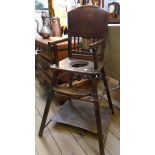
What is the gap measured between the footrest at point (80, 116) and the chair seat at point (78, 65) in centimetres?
44

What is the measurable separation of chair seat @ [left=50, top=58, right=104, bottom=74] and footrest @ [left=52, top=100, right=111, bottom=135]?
17.2 inches

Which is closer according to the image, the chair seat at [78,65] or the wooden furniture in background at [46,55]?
the chair seat at [78,65]

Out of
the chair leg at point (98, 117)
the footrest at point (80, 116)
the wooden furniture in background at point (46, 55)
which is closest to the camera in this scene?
the chair leg at point (98, 117)

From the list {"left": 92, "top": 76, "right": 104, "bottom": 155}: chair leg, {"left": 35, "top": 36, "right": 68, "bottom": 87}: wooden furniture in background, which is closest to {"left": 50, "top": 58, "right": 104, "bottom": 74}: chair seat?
{"left": 92, "top": 76, "right": 104, "bottom": 155}: chair leg

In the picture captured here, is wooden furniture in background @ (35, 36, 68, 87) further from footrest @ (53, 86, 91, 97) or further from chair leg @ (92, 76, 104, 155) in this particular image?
chair leg @ (92, 76, 104, 155)

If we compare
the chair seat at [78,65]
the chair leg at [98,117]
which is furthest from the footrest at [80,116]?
the chair seat at [78,65]

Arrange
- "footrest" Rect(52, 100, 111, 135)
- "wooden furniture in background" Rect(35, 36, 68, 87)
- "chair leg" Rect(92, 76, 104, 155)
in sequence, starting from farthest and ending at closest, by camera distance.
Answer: "wooden furniture in background" Rect(35, 36, 68, 87), "footrest" Rect(52, 100, 111, 135), "chair leg" Rect(92, 76, 104, 155)

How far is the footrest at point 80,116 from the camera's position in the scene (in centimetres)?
160

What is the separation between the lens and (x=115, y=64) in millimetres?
1960

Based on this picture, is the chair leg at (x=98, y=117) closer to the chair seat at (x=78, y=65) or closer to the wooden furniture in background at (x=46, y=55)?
the chair seat at (x=78, y=65)

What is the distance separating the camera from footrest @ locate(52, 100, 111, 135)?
1602mm
